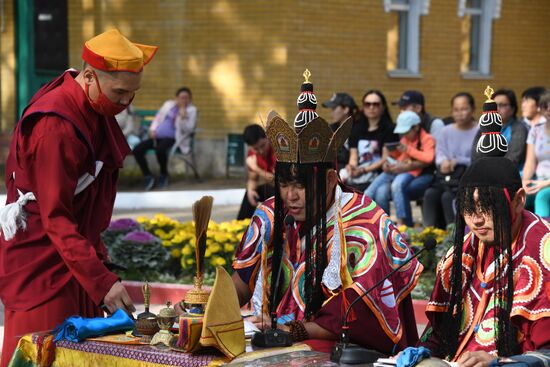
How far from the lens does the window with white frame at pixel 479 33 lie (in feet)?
69.3

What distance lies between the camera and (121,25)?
1947 cm

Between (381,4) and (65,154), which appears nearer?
(65,154)

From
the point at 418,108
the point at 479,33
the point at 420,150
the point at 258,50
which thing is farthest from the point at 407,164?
the point at 479,33

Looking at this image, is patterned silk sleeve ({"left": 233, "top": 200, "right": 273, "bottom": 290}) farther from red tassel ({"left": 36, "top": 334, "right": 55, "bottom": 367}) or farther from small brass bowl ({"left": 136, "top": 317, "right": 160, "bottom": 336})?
red tassel ({"left": 36, "top": 334, "right": 55, "bottom": 367})

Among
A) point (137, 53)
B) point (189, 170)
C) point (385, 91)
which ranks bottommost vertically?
point (189, 170)

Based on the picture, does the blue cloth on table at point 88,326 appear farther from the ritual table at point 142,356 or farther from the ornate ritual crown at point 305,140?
the ornate ritual crown at point 305,140

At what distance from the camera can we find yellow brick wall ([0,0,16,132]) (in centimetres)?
1970

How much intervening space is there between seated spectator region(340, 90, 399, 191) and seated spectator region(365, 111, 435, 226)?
14 cm

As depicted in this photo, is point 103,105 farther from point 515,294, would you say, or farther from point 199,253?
point 515,294

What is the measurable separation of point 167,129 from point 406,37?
4726 millimetres

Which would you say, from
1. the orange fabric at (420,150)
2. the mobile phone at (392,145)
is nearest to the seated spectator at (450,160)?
the orange fabric at (420,150)

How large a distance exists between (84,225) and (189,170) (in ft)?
44.9

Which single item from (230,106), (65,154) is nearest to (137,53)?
(65,154)

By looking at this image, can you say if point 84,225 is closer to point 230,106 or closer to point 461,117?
point 461,117
